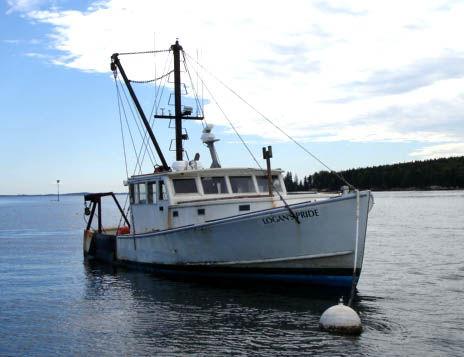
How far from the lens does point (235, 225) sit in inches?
688

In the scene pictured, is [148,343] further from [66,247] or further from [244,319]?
[66,247]

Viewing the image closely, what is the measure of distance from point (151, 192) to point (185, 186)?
1.70 metres

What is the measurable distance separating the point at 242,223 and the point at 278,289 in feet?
7.63

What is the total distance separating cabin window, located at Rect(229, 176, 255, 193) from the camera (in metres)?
20.8

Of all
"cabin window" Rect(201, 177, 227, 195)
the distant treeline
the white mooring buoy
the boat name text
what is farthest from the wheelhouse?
the distant treeline

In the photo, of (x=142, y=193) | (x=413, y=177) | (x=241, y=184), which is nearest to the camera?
(x=241, y=184)

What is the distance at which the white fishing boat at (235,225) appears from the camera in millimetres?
16328

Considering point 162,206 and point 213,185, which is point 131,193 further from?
point 213,185

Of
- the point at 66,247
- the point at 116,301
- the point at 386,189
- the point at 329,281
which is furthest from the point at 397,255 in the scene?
the point at 386,189

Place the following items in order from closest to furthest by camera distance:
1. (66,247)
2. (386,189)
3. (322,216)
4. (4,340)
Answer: (4,340) < (322,216) < (66,247) < (386,189)

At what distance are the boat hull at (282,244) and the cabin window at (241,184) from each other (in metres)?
2.93

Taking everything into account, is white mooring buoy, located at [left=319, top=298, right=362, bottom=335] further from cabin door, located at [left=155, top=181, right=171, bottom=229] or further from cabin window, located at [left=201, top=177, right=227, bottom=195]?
cabin door, located at [left=155, top=181, right=171, bottom=229]

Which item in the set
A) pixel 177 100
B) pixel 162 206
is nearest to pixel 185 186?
pixel 162 206

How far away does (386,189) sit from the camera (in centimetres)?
19450
